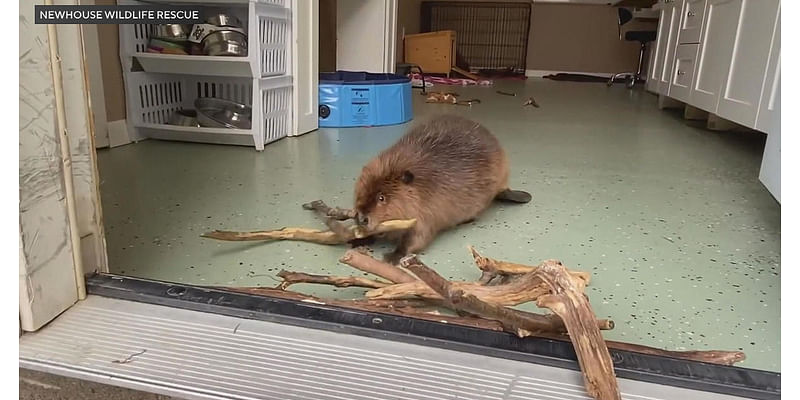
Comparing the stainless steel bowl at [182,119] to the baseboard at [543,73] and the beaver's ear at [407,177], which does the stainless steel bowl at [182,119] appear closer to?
the beaver's ear at [407,177]

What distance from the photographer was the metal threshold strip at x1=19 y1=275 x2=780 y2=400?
0.61 m

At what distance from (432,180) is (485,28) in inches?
278

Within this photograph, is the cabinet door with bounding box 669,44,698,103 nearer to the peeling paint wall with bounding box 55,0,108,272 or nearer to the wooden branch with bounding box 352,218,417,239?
the wooden branch with bounding box 352,218,417,239

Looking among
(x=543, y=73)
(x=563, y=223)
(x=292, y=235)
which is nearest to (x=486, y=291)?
(x=292, y=235)

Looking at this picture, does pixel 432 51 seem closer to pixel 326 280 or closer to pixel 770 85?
pixel 770 85

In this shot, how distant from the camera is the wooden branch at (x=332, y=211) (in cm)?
116

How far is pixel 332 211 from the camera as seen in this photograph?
1.20m

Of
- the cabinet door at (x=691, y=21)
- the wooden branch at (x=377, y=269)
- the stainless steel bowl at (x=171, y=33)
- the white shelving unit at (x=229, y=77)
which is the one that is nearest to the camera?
the wooden branch at (x=377, y=269)

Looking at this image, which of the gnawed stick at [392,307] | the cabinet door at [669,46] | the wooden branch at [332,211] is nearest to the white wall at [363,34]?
the cabinet door at [669,46]

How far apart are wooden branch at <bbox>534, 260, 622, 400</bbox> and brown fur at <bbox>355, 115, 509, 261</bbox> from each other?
17.0 inches

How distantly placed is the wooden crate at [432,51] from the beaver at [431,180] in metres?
4.86

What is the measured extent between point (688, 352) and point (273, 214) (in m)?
0.90

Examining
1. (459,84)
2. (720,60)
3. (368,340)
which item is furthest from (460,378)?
(459,84)
